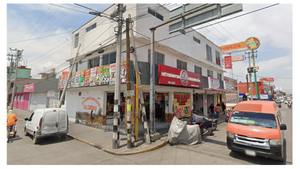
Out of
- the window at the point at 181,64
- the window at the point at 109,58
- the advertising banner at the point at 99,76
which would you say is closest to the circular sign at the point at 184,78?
the window at the point at 181,64

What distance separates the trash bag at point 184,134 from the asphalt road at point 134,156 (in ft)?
1.03

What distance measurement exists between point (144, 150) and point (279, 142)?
5.24 meters

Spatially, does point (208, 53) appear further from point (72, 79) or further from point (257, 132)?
point (72, 79)

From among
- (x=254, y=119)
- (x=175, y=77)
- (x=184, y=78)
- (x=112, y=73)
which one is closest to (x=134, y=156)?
(x=254, y=119)

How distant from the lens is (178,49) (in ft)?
46.4

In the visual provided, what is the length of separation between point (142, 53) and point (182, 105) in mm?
6861

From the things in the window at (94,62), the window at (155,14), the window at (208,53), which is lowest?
the window at (94,62)

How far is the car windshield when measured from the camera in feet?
19.3

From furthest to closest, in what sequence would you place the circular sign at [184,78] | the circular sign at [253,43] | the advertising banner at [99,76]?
the circular sign at [253,43], the circular sign at [184,78], the advertising banner at [99,76]

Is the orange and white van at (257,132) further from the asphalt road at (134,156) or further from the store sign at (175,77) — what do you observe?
the store sign at (175,77)

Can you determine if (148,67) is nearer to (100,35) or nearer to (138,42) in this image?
(138,42)

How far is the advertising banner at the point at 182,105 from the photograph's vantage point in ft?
44.9

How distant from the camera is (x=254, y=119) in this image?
6.25 metres
